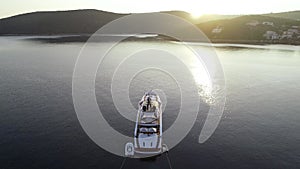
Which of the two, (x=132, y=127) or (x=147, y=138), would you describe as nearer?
(x=147, y=138)

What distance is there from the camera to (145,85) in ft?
285

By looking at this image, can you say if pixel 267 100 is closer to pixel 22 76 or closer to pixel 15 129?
pixel 15 129

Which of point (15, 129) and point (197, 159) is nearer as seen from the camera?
point (197, 159)

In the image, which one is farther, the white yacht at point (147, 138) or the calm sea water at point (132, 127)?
the calm sea water at point (132, 127)

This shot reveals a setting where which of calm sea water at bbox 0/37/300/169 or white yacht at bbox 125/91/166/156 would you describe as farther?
calm sea water at bbox 0/37/300/169

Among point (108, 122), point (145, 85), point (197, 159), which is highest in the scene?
point (145, 85)

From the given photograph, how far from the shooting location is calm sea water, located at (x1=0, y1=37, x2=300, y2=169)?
Answer: 134ft

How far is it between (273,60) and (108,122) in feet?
399

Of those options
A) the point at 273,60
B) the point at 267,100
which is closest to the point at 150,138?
the point at 267,100

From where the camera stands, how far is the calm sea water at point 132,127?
40.8 meters

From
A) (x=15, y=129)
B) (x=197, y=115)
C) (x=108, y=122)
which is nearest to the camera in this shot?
(x=15, y=129)

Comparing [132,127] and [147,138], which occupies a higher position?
[132,127]

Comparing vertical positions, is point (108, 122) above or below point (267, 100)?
below

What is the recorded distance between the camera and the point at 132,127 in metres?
52.6
